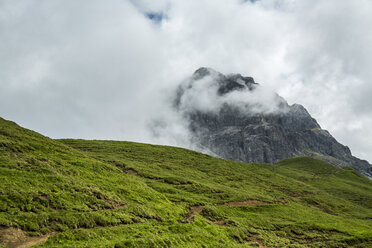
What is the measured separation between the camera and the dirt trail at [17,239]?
17.5 m

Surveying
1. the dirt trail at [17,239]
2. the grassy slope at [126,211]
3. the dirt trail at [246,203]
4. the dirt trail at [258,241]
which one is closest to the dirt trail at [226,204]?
the dirt trail at [246,203]

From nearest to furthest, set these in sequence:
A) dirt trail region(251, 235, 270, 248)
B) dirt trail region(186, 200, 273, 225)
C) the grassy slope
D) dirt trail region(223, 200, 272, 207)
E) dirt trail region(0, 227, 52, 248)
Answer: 1. dirt trail region(0, 227, 52, 248)
2. the grassy slope
3. dirt trail region(251, 235, 270, 248)
4. dirt trail region(186, 200, 273, 225)
5. dirt trail region(223, 200, 272, 207)

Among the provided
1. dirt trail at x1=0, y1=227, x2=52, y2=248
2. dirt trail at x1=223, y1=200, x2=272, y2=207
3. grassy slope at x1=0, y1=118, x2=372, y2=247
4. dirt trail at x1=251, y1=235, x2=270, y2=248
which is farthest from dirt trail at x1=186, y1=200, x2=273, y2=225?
dirt trail at x1=0, y1=227, x2=52, y2=248

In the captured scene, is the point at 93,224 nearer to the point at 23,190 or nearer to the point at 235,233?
the point at 23,190

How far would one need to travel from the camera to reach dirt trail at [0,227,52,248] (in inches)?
688

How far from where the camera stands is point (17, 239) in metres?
18.1

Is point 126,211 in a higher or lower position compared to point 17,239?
higher

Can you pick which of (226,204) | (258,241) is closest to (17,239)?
(258,241)

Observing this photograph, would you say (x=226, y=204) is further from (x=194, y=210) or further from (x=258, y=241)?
(x=258, y=241)

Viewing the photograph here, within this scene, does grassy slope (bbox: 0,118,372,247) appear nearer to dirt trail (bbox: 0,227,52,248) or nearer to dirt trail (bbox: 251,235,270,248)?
dirt trail (bbox: 251,235,270,248)

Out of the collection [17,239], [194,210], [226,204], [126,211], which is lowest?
[17,239]

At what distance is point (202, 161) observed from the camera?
103 m

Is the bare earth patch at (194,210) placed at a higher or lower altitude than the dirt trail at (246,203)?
lower

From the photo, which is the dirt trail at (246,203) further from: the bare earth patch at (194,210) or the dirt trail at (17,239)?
the dirt trail at (17,239)
